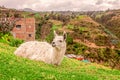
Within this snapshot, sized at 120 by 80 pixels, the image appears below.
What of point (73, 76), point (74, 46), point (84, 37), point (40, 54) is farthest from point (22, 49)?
point (84, 37)

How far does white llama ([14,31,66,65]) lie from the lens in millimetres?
17953

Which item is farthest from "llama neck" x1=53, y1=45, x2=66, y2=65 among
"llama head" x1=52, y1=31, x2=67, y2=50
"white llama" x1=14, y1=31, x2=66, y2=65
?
"llama head" x1=52, y1=31, x2=67, y2=50

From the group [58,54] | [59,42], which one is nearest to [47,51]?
[58,54]

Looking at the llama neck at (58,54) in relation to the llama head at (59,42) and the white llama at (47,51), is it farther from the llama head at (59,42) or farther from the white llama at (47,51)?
the llama head at (59,42)

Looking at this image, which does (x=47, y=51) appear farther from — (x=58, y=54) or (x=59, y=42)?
(x=59, y=42)

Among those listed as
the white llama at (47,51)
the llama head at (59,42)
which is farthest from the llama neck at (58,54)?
the llama head at (59,42)

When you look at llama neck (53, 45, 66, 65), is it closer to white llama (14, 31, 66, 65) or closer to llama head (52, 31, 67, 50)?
white llama (14, 31, 66, 65)

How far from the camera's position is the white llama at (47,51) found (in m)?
18.0

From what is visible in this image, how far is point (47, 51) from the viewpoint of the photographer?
61.4 feet

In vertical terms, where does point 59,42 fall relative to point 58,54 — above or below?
above

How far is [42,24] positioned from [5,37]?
4912 inches

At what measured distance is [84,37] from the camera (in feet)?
438

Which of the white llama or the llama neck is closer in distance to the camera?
the white llama

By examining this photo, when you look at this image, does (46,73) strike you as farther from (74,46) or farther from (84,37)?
(84,37)
